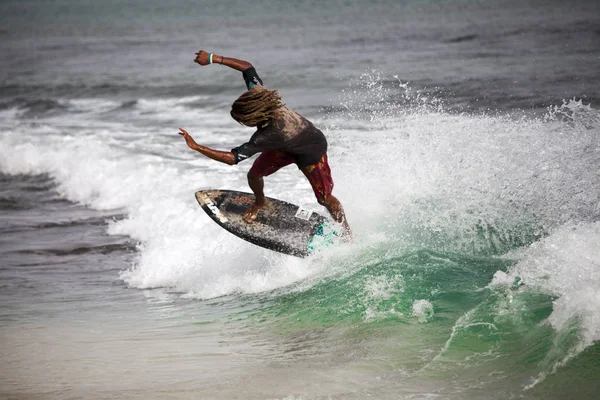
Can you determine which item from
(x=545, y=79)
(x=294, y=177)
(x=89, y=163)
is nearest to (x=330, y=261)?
(x=294, y=177)

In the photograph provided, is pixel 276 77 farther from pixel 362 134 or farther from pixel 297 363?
pixel 297 363

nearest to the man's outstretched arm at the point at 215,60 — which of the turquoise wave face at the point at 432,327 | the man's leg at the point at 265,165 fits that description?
the man's leg at the point at 265,165

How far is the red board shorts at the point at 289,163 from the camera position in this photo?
6633 mm

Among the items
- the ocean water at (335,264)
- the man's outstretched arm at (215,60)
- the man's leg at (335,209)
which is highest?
the man's outstretched arm at (215,60)

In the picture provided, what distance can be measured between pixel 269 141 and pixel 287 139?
178mm

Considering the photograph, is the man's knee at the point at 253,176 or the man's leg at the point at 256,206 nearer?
the man's knee at the point at 253,176

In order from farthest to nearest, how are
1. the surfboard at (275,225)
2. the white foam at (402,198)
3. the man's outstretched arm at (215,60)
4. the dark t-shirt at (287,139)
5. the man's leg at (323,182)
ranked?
the white foam at (402,198)
the surfboard at (275,225)
the man's leg at (323,182)
the man's outstretched arm at (215,60)
the dark t-shirt at (287,139)

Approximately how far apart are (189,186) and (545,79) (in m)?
11.0

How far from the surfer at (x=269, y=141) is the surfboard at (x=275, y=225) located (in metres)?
0.12

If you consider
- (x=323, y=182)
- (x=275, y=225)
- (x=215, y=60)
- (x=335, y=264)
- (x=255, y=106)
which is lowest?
(x=335, y=264)

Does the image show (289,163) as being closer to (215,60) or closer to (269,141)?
(269,141)

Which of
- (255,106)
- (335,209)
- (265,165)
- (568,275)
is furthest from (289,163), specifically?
(568,275)

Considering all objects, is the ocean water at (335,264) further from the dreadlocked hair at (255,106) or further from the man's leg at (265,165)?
the dreadlocked hair at (255,106)

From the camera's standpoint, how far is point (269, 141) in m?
6.15
